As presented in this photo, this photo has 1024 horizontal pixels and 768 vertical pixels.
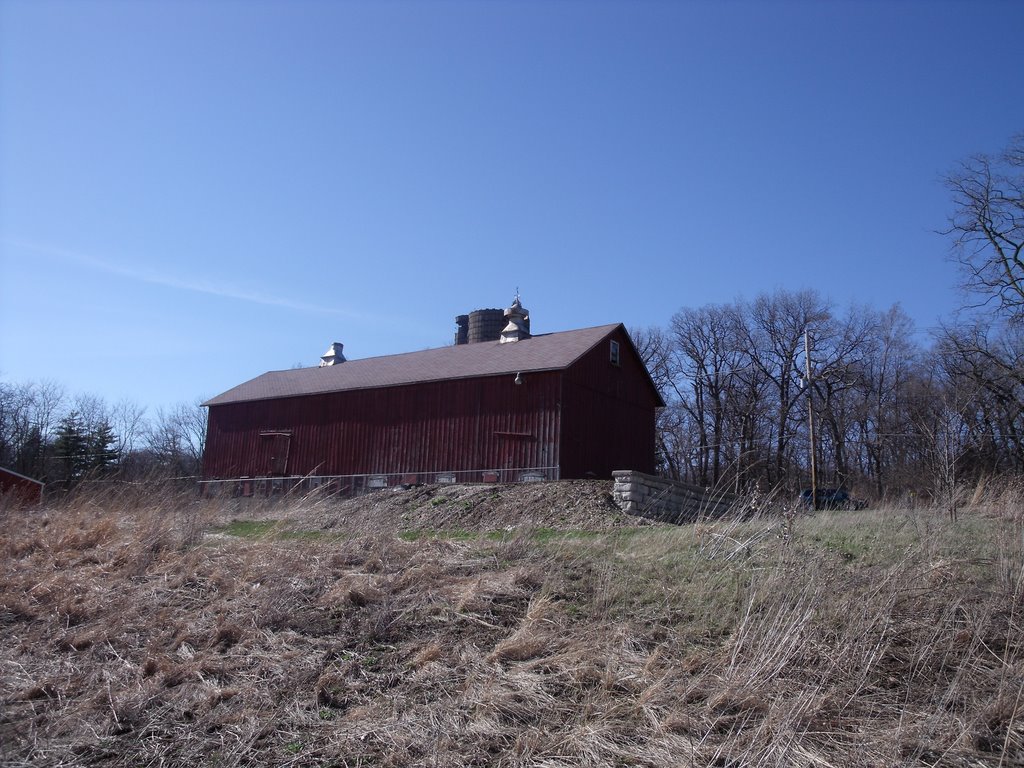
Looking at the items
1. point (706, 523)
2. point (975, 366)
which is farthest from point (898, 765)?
point (975, 366)

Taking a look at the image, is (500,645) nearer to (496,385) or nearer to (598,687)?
(598,687)

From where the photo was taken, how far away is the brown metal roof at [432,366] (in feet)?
85.2

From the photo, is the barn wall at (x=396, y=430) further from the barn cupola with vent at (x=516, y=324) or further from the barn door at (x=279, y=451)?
the barn cupola with vent at (x=516, y=324)

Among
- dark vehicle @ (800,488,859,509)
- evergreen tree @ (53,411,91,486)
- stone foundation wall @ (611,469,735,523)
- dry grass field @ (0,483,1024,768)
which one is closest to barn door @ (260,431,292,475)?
evergreen tree @ (53,411,91,486)

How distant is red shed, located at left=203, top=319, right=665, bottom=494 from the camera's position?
24906 mm

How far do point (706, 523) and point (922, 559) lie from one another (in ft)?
7.87

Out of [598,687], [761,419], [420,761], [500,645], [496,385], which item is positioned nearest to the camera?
[420,761]

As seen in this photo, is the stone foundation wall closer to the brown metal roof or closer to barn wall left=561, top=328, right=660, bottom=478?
barn wall left=561, top=328, right=660, bottom=478

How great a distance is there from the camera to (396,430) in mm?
27609

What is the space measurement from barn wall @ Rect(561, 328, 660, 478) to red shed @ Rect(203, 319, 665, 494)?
0.04 m

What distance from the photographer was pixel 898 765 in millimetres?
4383

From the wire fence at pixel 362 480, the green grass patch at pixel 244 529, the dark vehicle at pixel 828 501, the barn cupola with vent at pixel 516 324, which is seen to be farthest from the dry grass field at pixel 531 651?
the barn cupola with vent at pixel 516 324

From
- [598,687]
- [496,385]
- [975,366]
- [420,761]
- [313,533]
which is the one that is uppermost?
[975,366]

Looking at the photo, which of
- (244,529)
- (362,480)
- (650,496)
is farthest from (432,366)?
(244,529)
